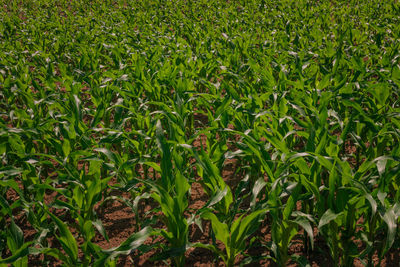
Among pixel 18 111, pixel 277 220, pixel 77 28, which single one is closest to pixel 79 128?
pixel 18 111

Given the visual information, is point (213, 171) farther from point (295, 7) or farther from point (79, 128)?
point (295, 7)

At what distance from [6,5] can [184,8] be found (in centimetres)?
773

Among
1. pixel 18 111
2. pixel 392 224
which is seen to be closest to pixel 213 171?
pixel 392 224

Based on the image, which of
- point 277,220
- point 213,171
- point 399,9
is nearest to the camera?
point 277,220

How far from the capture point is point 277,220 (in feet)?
5.80

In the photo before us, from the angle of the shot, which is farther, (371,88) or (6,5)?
(6,5)

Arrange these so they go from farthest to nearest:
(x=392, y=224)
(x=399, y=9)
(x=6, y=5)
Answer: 1. (x=6, y=5)
2. (x=399, y=9)
3. (x=392, y=224)

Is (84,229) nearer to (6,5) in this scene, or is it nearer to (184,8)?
(184,8)

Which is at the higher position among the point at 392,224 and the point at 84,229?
the point at 392,224

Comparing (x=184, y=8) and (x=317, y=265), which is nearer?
(x=317, y=265)

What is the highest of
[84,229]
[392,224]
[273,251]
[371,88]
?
[371,88]

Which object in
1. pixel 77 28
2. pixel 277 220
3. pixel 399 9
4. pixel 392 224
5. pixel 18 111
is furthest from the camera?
pixel 77 28

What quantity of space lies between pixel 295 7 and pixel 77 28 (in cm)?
549

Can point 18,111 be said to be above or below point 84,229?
above
